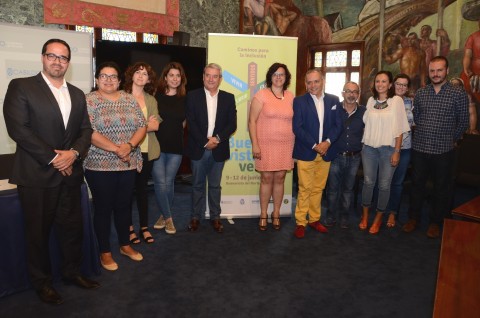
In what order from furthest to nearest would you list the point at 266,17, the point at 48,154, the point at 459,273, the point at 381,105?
1. the point at 266,17
2. the point at 381,105
3. the point at 48,154
4. the point at 459,273

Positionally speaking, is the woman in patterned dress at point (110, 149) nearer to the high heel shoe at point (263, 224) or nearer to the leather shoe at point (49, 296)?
the leather shoe at point (49, 296)

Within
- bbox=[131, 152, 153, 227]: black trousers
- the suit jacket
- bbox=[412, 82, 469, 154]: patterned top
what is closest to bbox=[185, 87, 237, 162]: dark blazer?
bbox=[131, 152, 153, 227]: black trousers

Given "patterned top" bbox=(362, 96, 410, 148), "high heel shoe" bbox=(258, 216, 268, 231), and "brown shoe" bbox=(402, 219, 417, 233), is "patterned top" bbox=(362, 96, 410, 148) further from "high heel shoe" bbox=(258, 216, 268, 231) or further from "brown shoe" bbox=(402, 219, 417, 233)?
"high heel shoe" bbox=(258, 216, 268, 231)

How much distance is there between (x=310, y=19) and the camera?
8.26 m

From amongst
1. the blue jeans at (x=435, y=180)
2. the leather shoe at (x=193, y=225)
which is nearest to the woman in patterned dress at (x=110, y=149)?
the leather shoe at (x=193, y=225)

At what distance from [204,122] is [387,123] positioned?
1679 mm

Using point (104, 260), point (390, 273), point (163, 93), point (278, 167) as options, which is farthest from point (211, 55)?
point (390, 273)

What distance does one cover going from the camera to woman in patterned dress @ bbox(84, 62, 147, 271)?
2.80m

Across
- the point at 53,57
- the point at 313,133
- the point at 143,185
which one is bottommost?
the point at 143,185

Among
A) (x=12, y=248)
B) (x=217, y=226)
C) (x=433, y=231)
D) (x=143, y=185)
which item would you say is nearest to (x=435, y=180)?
(x=433, y=231)

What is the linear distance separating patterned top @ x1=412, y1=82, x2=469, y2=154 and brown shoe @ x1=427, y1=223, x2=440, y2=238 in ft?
2.47

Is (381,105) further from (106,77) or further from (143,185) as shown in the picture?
(106,77)

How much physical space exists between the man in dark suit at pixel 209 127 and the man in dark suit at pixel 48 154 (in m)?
1.20

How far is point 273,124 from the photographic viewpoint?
148 inches
